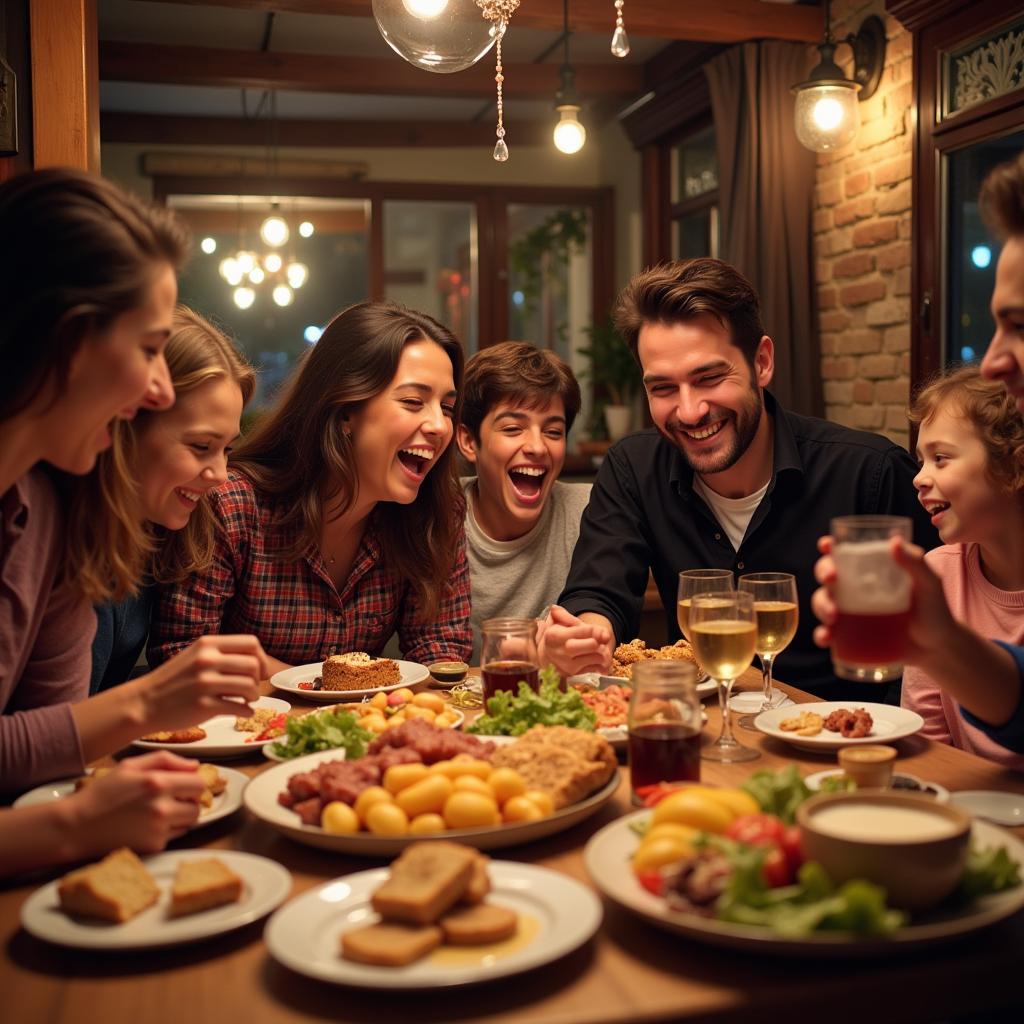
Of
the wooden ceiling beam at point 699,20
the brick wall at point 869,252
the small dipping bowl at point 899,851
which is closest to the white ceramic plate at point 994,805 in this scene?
the small dipping bowl at point 899,851

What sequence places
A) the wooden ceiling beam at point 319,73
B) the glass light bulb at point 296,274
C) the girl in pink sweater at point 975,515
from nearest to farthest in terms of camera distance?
the girl in pink sweater at point 975,515 < the wooden ceiling beam at point 319,73 < the glass light bulb at point 296,274

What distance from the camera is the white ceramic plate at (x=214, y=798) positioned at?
1.26 m

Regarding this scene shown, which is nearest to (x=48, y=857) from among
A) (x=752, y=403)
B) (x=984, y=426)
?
(x=984, y=426)

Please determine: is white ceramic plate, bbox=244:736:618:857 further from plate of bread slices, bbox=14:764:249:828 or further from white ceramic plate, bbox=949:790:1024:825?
white ceramic plate, bbox=949:790:1024:825

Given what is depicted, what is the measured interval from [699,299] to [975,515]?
801 millimetres

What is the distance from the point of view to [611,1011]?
0.87 meters

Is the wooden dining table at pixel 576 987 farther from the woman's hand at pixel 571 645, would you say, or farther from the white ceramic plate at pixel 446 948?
the woman's hand at pixel 571 645

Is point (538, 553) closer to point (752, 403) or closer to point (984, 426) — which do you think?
point (752, 403)

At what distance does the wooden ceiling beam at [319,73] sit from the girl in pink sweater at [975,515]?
5.60 m

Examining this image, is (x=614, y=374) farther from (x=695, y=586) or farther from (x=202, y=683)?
(x=202, y=683)

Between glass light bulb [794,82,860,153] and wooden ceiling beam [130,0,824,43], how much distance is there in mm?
1140

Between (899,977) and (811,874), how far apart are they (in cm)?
10

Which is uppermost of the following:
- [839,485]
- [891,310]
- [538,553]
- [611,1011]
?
[891,310]

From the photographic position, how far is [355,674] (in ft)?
6.18
